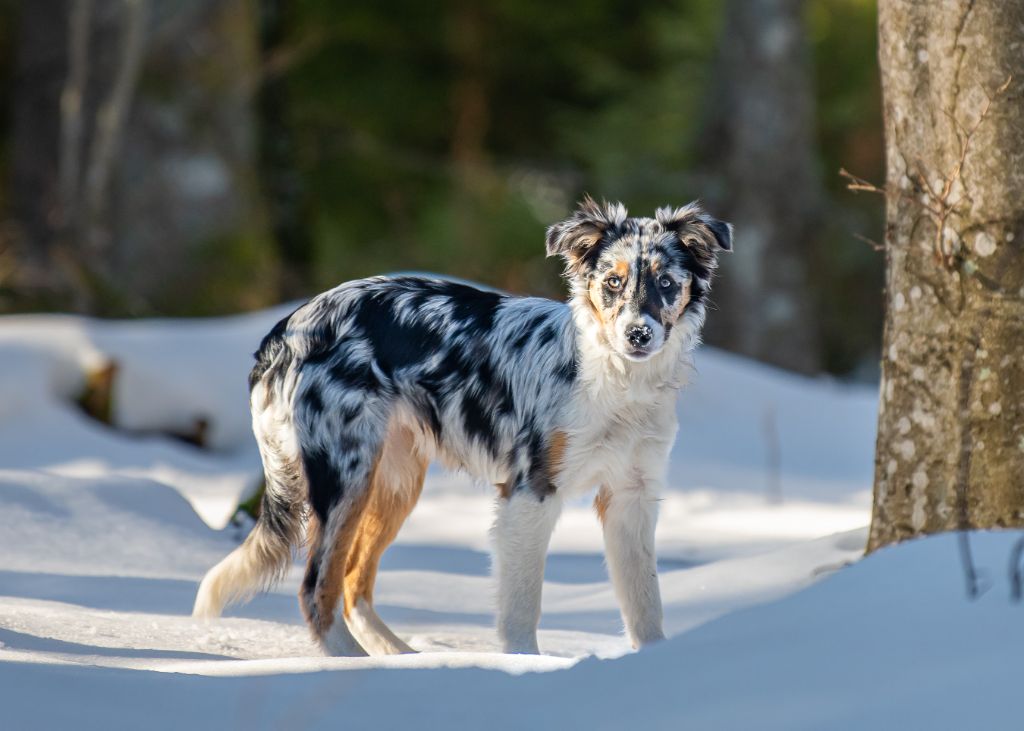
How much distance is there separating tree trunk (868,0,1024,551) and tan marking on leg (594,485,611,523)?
1.01m

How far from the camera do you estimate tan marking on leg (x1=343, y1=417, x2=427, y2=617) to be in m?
5.51

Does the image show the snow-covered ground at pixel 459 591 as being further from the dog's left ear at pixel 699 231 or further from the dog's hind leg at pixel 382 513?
the dog's left ear at pixel 699 231

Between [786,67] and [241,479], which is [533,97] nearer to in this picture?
[786,67]

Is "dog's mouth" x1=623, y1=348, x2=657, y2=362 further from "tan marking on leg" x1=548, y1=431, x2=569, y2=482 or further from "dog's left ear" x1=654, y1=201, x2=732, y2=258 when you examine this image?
"dog's left ear" x1=654, y1=201, x2=732, y2=258

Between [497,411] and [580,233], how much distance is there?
70 centimetres

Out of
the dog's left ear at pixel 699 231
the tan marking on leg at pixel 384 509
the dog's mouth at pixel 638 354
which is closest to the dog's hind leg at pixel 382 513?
the tan marking on leg at pixel 384 509

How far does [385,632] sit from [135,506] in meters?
1.81

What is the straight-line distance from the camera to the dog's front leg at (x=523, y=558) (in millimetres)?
4996

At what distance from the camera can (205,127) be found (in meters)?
13.8

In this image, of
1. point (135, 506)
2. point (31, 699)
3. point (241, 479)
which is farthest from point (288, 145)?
point (31, 699)

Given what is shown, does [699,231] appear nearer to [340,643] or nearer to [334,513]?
[334,513]

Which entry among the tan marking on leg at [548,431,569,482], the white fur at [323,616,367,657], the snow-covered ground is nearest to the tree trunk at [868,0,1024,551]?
the snow-covered ground

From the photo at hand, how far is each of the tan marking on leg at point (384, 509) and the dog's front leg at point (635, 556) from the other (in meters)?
0.81

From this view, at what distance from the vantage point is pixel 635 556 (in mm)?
5188
